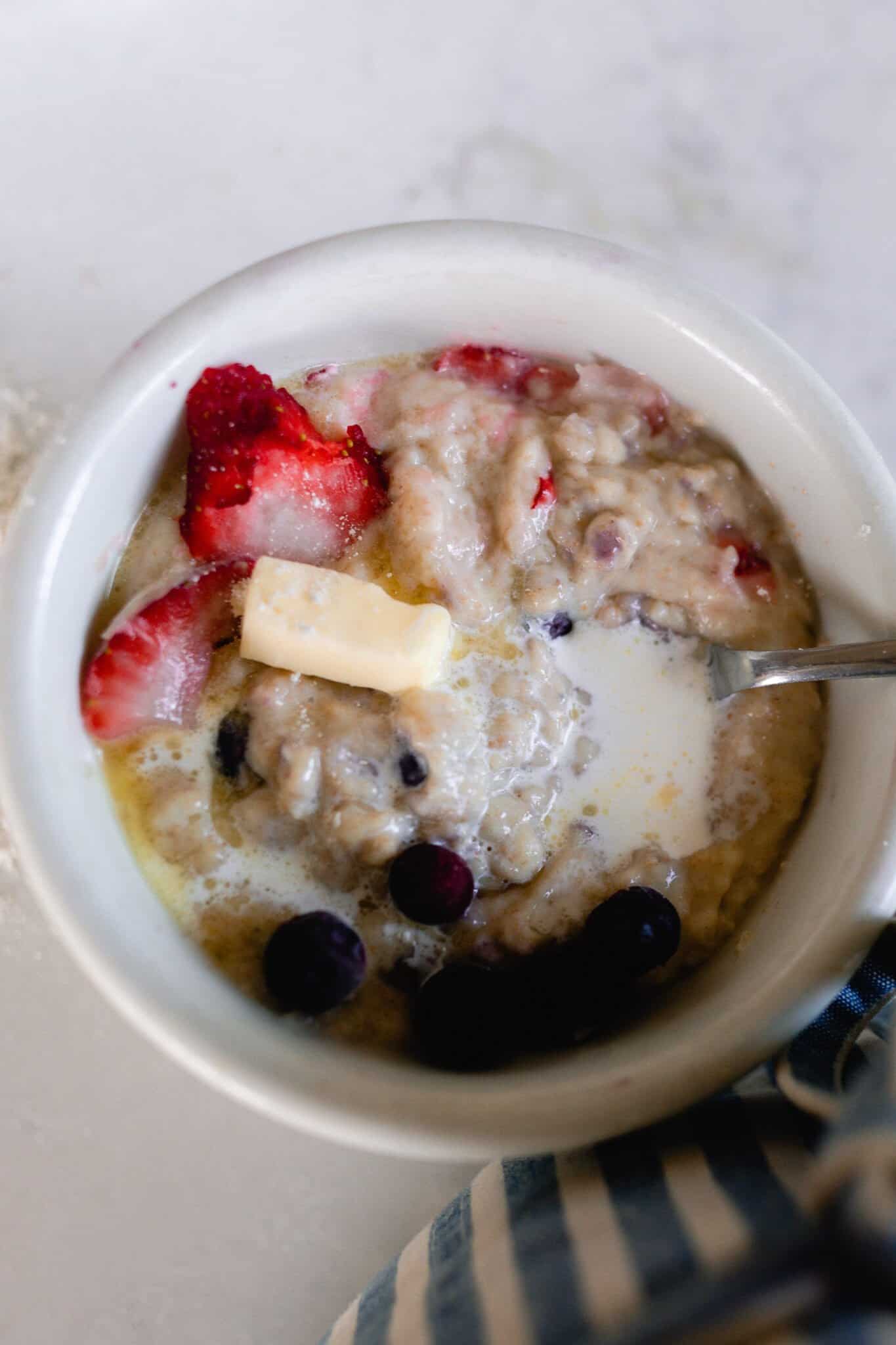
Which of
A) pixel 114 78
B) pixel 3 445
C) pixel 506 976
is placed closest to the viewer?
pixel 506 976

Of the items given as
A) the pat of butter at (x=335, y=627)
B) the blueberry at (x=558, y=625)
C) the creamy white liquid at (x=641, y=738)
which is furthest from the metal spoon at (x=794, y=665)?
the pat of butter at (x=335, y=627)

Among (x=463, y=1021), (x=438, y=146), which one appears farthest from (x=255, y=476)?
(x=438, y=146)

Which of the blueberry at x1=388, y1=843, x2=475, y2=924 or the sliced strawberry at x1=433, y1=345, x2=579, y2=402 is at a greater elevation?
the sliced strawberry at x1=433, y1=345, x2=579, y2=402

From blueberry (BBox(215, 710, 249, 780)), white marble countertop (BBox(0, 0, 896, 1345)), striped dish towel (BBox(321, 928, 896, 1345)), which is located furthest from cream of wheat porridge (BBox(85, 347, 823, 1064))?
white marble countertop (BBox(0, 0, 896, 1345))

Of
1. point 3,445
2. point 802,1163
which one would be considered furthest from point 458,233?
point 802,1163

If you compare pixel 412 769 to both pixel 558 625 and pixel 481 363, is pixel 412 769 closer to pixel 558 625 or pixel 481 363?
pixel 558 625

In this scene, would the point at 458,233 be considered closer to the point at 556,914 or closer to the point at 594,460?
the point at 594,460

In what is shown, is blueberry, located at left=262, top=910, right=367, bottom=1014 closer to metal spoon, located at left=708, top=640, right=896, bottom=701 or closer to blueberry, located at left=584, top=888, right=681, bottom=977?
blueberry, located at left=584, top=888, right=681, bottom=977
